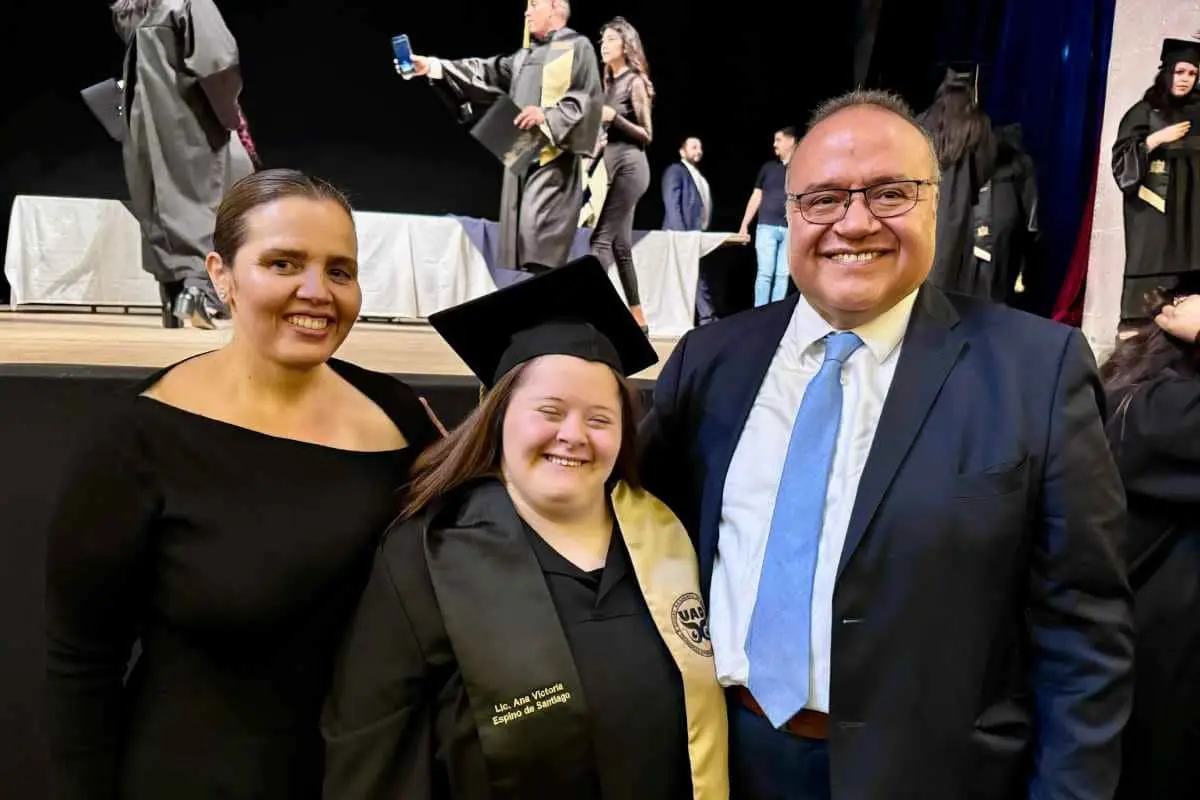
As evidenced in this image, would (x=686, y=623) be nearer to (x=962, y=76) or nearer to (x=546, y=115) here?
(x=546, y=115)

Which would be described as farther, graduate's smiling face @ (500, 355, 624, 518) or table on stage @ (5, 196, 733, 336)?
table on stage @ (5, 196, 733, 336)

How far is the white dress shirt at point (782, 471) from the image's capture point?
1.35 meters

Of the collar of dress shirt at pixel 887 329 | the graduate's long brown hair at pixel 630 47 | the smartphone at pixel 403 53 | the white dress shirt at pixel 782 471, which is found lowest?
the white dress shirt at pixel 782 471

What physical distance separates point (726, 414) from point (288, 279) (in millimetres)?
778

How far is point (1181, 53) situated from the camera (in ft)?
17.0

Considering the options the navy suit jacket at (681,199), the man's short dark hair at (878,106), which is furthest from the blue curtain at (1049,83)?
the man's short dark hair at (878,106)

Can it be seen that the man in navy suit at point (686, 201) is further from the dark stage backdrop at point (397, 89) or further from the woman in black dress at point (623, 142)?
the woman in black dress at point (623, 142)

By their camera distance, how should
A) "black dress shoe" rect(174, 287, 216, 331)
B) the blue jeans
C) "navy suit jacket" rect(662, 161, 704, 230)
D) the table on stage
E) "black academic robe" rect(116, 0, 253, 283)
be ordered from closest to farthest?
"black academic robe" rect(116, 0, 253, 283)
"black dress shoe" rect(174, 287, 216, 331)
the table on stage
the blue jeans
"navy suit jacket" rect(662, 161, 704, 230)

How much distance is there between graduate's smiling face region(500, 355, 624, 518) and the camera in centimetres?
140

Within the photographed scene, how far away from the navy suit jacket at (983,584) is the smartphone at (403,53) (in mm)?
3090

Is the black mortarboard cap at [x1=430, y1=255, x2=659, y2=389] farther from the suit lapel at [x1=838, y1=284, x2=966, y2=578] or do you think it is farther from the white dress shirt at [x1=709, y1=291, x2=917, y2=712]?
the suit lapel at [x1=838, y1=284, x2=966, y2=578]

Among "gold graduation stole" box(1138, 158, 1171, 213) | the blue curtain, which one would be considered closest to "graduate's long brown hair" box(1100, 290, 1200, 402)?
"gold graduation stole" box(1138, 158, 1171, 213)

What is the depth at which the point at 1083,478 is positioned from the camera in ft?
4.20

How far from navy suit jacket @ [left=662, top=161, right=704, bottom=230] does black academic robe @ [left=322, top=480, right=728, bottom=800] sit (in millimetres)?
7439
